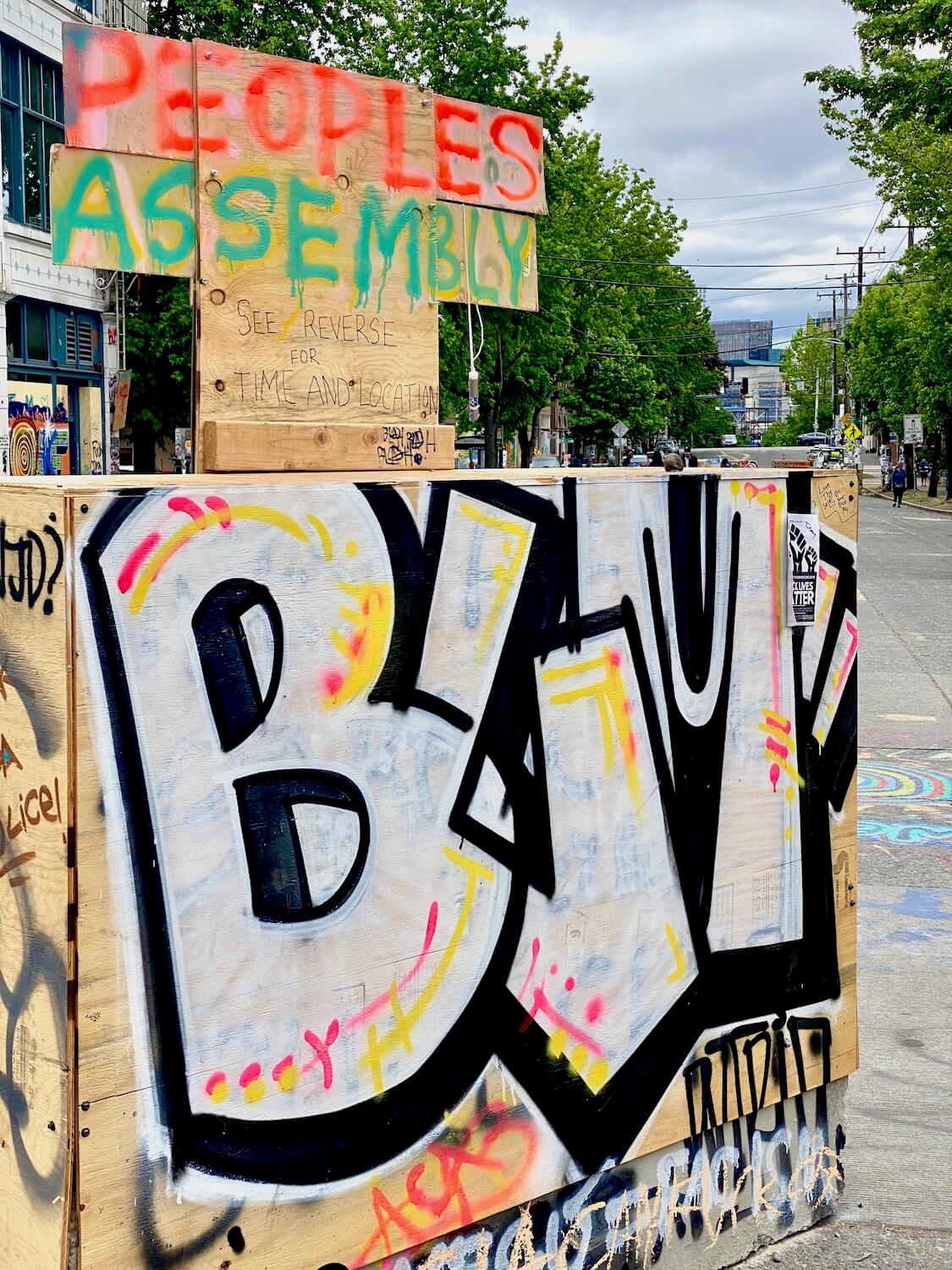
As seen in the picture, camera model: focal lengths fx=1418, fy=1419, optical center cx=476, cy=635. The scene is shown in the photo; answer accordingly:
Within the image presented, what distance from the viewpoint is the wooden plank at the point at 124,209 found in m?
3.39

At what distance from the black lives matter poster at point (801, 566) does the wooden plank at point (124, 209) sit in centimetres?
174

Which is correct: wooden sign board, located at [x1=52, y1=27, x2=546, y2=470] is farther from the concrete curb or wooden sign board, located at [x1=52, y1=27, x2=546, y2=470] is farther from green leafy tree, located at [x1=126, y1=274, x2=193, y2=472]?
the concrete curb

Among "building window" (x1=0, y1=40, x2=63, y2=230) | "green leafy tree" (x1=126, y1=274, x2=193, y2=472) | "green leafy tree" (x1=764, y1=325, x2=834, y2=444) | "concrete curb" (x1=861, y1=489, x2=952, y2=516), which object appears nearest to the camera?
"building window" (x1=0, y1=40, x2=63, y2=230)

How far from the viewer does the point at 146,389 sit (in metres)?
30.8

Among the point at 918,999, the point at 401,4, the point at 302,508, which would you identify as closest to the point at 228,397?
the point at 302,508

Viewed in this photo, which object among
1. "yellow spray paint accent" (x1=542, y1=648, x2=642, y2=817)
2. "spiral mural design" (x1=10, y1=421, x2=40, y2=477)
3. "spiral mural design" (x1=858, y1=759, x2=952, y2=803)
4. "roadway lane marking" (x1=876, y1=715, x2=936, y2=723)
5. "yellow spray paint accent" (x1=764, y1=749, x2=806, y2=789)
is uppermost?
"spiral mural design" (x1=10, y1=421, x2=40, y2=477)

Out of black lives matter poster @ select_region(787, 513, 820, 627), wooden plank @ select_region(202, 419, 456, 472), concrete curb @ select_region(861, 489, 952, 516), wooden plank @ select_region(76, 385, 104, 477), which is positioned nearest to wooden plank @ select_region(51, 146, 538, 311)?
wooden plank @ select_region(202, 419, 456, 472)

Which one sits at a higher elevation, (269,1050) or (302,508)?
(302,508)

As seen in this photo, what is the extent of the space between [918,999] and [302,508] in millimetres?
4105

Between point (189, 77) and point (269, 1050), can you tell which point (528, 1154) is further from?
point (189, 77)

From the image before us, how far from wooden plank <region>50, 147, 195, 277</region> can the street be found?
10.3 ft

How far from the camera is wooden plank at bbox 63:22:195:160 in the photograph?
334 centimetres

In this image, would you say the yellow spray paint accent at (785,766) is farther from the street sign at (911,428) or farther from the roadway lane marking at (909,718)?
the street sign at (911,428)

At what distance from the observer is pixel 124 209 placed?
11.2 feet
